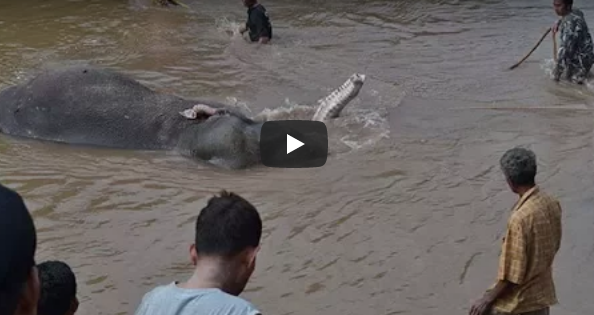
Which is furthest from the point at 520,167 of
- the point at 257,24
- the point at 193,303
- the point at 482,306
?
the point at 257,24

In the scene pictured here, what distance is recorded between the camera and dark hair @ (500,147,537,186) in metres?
3.36

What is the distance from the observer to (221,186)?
21.4 feet

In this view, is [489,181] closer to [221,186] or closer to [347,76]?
[221,186]

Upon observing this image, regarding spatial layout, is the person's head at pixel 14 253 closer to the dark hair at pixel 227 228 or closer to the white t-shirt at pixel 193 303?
the white t-shirt at pixel 193 303

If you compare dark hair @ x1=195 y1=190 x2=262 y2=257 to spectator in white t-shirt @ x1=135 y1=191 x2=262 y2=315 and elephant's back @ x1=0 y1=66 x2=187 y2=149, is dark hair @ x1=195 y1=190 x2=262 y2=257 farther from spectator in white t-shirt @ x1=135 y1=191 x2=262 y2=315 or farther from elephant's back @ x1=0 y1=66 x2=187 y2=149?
elephant's back @ x1=0 y1=66 x2=187 y2=149

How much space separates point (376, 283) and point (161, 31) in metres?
6.98

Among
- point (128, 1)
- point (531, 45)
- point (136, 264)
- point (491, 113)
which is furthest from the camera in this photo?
point (128, 1)

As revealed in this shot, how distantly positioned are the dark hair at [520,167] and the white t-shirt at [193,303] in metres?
1.55

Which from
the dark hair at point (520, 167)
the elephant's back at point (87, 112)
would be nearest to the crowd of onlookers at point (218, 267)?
the dark hair at point (520, 167)

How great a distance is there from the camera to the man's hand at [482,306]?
3.55m

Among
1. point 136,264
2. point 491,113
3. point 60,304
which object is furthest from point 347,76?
point 60,304

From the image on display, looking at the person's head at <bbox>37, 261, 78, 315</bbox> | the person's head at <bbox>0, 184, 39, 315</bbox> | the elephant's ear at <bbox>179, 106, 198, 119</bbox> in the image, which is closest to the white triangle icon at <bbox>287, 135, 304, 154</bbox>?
the elephant's ear at <bbox>179, 106, 198, 119</bbox>

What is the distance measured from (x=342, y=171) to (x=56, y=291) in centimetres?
425
